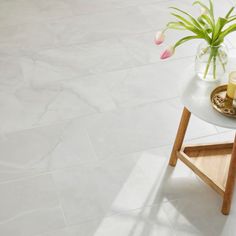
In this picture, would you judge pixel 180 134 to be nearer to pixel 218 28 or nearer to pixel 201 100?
pixel 201 100

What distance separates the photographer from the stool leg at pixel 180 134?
6.54 ft

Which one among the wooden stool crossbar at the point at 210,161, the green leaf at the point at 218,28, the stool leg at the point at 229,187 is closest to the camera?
the green leaf at the point at 218,28

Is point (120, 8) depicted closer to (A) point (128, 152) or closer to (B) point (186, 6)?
(B) point (186, 6)

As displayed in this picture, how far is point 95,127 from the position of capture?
7.94 ft

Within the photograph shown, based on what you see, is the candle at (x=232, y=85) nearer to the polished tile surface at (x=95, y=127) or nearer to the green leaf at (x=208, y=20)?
the green leaf at (x=208, y=20)

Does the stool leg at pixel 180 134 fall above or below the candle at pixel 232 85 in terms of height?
below

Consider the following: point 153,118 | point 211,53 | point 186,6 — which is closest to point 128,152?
point 153,118

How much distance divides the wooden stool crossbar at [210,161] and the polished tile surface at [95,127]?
8cm

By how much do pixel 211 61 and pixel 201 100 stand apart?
0.51 feet

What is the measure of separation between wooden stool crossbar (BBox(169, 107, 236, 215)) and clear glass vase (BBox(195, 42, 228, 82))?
181 millimetres

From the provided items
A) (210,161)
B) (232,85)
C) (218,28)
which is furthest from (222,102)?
(210,161)

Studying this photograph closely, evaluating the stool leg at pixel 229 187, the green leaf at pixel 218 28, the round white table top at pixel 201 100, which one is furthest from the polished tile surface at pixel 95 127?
the green leaf at pixel 218 28

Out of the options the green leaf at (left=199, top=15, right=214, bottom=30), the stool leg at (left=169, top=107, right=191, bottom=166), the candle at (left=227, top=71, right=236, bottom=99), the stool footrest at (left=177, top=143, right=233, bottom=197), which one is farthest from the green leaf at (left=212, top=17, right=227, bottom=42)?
the stool footrest at (left=177, top=143, right=233, bottom=197)

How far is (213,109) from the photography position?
1.81 meters
